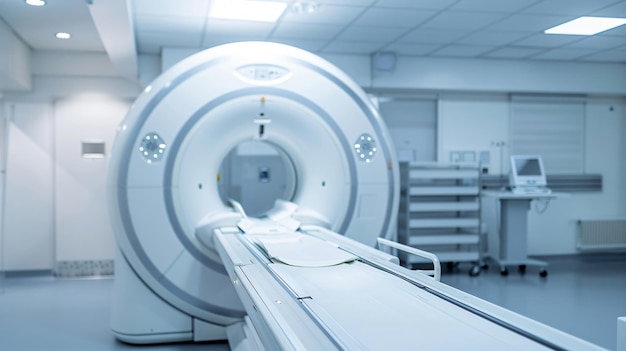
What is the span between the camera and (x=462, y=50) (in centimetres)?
504

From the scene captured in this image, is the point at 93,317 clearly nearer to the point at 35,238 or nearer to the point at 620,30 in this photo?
the point at 35,238

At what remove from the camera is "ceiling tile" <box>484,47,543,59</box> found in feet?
16.5

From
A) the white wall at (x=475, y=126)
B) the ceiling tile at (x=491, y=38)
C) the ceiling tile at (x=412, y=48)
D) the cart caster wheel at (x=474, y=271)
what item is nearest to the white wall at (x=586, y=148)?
the white wall at (x=475, y=126)

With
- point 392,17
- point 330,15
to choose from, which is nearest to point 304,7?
point 330,15

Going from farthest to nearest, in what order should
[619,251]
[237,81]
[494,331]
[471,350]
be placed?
[619,251] → [237,81] → [494,331] → [471,350]

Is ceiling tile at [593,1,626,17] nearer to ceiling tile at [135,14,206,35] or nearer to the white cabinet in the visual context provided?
the white cabinet

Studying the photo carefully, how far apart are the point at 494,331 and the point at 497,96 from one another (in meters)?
4.76

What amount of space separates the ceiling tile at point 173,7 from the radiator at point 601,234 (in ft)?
14.2

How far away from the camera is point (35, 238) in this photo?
5.03 m

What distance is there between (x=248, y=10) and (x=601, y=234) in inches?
169

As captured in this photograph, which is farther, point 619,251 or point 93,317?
point 619,251

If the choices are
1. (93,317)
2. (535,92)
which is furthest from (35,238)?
(535,92)

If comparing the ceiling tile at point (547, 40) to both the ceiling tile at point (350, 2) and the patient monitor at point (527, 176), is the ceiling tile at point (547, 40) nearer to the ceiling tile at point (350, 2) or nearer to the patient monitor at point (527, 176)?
the patient monitor at point (527, 176)

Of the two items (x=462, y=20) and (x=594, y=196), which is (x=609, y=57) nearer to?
(x=594, y=196)
